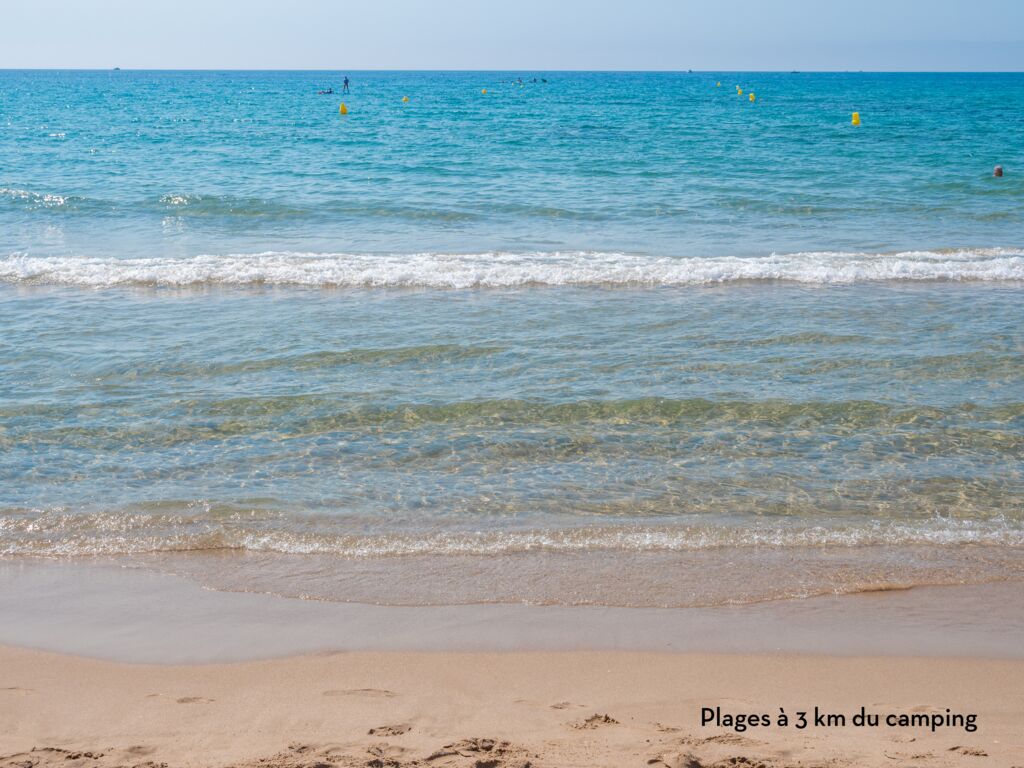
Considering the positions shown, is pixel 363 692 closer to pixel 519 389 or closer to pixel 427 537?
pixel 427 537

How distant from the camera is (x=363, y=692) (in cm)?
467

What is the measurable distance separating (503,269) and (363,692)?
10.6 meters

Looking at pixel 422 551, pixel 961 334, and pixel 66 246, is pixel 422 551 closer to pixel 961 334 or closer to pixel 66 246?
pixel 961 334

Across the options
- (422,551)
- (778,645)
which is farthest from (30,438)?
(778,645)

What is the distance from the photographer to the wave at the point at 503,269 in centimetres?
1424

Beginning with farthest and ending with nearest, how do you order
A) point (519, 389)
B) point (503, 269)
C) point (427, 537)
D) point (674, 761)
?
point (503, 269) < point (519, 389) < point (427, 537) < point (674, 761)

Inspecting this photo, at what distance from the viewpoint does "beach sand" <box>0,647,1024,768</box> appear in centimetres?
406

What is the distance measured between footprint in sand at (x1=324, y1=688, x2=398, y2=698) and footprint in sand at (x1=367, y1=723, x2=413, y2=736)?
31cm

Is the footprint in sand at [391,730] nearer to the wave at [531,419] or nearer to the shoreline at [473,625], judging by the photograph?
the shoreline at [473,625]

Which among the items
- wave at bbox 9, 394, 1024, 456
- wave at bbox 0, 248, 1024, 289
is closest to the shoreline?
wave at bbox 9, 394, 1024, 456

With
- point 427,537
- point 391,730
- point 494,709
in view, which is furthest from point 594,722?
point 427,537

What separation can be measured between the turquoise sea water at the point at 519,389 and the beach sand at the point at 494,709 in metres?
0.85

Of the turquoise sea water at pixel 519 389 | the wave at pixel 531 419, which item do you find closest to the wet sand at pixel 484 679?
the turquoise sea water at pixel 519 389

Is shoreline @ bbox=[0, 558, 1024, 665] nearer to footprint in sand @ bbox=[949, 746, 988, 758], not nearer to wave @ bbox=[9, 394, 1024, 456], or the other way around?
footprint in sand @ bbox=[949, 746, 988, 758]
